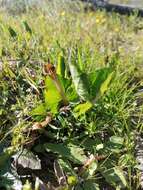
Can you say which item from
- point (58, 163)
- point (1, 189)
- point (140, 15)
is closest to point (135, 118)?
point (58, 163)

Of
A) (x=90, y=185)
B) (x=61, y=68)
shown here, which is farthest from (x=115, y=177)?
(x=61, y=68)

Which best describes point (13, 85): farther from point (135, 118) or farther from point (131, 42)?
point (131, 42)

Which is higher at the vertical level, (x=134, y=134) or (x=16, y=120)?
(x=16, y=120)

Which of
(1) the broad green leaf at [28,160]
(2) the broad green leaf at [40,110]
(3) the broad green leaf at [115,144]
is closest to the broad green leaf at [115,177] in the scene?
(3) the broad green leaf at [115,144]

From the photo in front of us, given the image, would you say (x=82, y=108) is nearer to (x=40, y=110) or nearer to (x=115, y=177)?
(x=40, y=110)

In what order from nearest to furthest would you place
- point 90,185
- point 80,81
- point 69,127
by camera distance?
point 90,185 → point 80,81 → point 69,127
